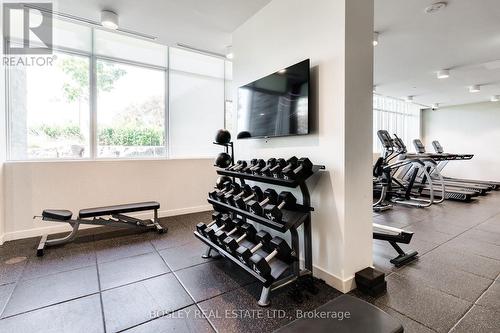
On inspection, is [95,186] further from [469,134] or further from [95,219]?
[469,134]

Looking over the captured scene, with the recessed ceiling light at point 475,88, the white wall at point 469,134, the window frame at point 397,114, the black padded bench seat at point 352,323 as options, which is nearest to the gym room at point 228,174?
the black padded bench seat at point 352,323

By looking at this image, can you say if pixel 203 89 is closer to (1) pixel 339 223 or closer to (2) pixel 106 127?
(2) pixel 106 127

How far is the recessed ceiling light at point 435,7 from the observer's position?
308 cm

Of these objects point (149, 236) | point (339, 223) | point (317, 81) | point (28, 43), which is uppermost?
point (28, 43)

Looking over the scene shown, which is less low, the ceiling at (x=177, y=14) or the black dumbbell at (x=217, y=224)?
the ceiling at (x=177, y=14)

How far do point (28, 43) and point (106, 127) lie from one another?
1.54 m

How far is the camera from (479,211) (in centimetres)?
534

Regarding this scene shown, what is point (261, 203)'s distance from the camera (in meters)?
2.43

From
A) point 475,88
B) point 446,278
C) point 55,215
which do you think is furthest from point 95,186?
point 475,88

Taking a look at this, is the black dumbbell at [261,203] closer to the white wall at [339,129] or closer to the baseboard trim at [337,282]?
the white wall at [339,129]

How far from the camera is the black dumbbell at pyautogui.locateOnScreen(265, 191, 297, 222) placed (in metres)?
2.21

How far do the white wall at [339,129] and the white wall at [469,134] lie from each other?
425 inches

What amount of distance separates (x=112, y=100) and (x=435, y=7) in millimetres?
4908

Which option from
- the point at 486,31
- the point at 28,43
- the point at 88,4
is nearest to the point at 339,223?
the point at 88,4
